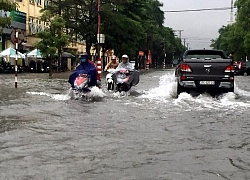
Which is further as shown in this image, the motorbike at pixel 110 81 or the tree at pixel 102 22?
the tree at pixel 102 22

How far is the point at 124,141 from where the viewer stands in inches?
307

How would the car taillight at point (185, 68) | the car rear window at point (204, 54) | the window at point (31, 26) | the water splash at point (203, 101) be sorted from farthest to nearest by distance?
the window at point (31, 26) → the car rear window at point (204, 54) → the car taillight at point (185, 68) → the water splash at point (203, 101)

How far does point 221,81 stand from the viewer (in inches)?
582

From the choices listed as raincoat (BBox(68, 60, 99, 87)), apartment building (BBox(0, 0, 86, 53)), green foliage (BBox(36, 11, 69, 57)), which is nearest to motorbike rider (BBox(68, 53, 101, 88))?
raincoat (BBox(68, 60, 99, 87))

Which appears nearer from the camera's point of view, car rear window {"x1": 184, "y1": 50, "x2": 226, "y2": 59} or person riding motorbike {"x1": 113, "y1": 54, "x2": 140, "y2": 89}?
car rear window {"x1": 184, "y1": 50, "x2": 226, "y2": 59}

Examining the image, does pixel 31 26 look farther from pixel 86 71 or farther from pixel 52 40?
pixel 86 71

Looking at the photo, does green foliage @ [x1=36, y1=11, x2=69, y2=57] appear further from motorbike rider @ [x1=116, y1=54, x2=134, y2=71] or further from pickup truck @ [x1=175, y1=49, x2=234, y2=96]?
pickup truck @ [x1=175, y1=49, x2=234, y2=96]

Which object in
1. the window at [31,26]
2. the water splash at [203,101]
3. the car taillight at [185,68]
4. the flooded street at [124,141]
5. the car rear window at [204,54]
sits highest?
the window at [31,26]

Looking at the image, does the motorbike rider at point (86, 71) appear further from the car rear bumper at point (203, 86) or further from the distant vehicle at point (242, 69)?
the distant vehicle at point (242, 69)

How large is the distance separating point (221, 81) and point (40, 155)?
9.21 m

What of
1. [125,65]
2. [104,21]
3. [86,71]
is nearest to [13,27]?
[104,21]

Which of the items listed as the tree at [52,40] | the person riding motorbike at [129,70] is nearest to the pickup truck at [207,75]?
the person riding motorbike at [129,70]

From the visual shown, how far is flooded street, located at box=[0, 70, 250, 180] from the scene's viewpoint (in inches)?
231

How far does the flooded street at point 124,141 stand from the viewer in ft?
19.2
